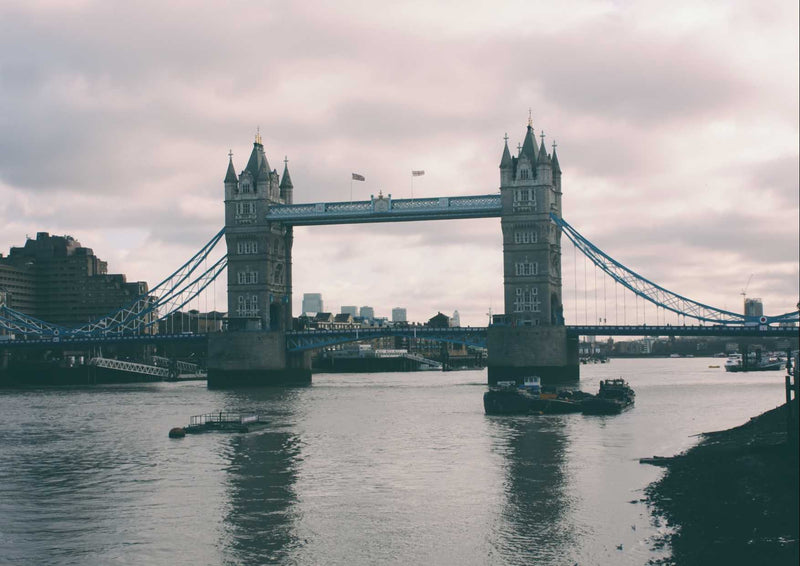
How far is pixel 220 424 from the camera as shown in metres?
78.8

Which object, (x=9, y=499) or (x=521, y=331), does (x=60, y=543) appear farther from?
(x=521, y=331)

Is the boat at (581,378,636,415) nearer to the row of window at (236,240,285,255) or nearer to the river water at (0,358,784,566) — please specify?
the river water at (0,358,784,566)

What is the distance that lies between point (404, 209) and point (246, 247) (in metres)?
25.2

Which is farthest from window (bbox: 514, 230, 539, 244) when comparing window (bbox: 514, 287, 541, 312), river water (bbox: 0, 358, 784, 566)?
river water (bbox: 0, 358, 784, 566)

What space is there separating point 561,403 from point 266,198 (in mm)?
73551

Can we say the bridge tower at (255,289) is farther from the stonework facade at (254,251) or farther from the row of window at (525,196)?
the row of window at (525,196)

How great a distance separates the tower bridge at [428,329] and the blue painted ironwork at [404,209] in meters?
0.14

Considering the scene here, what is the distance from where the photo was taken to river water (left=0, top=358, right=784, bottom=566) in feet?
129

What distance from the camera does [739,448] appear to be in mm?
50781

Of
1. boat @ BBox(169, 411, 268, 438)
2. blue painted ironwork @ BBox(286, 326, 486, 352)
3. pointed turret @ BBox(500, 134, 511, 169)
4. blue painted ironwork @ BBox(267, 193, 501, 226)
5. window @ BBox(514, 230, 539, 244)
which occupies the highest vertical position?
pointed turret @ BBox(500, 134, 511, 169)

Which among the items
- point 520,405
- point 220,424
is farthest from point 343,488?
point 520,405

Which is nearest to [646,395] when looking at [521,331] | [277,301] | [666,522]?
[521,331]

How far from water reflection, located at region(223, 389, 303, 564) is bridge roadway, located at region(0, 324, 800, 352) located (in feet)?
204

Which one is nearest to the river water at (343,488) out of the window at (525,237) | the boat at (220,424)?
the boat at (220,424)
